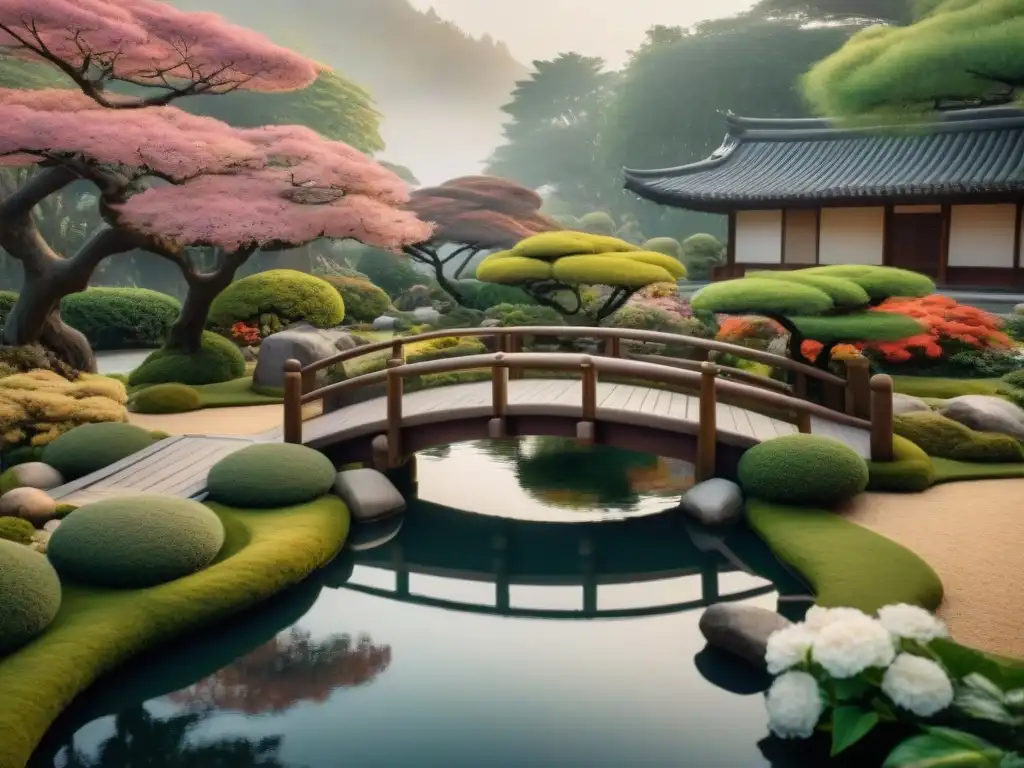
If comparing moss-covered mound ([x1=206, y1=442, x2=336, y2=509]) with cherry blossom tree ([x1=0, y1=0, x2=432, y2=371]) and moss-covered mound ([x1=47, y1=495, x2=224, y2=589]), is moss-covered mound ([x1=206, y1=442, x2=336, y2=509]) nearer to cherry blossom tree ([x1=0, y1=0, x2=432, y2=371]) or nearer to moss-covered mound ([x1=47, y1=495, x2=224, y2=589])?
moss-covered mound ([x1=47, y1=495, x2=224, y2=589])

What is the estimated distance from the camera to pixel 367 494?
9.60 m

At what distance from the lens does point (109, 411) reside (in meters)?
11.1

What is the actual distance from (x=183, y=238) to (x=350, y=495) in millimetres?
6425

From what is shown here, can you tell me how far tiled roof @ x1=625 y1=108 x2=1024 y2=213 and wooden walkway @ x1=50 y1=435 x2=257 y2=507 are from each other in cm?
1338

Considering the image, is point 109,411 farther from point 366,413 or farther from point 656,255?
point 656,255

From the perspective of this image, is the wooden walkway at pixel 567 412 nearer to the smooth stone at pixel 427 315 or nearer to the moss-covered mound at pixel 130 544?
the moss-covered mound at pixel 130 544

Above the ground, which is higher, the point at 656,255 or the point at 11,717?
the point at 656,255

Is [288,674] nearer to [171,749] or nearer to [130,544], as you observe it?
[171,749]

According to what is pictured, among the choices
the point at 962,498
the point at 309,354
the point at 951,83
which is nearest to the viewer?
the point at 951,83

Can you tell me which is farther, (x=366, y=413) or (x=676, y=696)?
(x=366, y=413)

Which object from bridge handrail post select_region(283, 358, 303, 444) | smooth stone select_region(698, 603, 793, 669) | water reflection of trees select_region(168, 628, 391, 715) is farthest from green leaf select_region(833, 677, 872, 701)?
bridge handrail post select_region(283, 358, 303, 444)

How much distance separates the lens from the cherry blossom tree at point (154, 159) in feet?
41.2

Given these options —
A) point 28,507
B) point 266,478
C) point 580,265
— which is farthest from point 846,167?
point 28,507

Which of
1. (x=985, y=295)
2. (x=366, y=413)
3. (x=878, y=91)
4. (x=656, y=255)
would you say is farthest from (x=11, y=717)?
(x=985, y=295)
